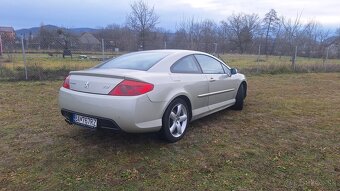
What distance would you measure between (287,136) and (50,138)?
368 centimetres

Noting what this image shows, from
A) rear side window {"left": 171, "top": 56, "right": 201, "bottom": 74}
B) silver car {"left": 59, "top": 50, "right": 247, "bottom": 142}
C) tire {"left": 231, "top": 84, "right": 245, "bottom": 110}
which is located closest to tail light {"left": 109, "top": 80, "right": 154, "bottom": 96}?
silver car {"left": 59, "top": 50, "right": 247, "bottom": 142}

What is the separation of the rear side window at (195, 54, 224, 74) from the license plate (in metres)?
2.13

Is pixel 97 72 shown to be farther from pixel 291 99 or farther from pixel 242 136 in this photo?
pixel 291 99

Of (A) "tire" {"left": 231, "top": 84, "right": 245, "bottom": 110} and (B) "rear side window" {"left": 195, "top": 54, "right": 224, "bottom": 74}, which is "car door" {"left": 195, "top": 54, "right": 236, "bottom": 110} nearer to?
(B) "rear side window" {"left": 195, "top": 54, "right": 224, "bottom": 74}

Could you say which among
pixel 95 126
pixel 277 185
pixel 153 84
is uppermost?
pixel 153 84

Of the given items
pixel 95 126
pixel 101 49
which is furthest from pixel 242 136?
pixel 101 49

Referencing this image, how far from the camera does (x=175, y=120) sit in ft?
14.1

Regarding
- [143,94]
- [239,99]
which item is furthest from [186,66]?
[239,99]

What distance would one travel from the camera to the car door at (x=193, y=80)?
4.38m

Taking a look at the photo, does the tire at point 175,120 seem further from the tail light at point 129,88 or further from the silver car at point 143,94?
the tail light at point 129,88

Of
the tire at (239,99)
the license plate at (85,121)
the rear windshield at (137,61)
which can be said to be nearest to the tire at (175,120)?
the rear windshield at (137,61)

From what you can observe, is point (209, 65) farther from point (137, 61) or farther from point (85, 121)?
point (85, 121)

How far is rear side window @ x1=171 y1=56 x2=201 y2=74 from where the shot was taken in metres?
4.45

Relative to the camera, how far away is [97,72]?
3953 millimetres
